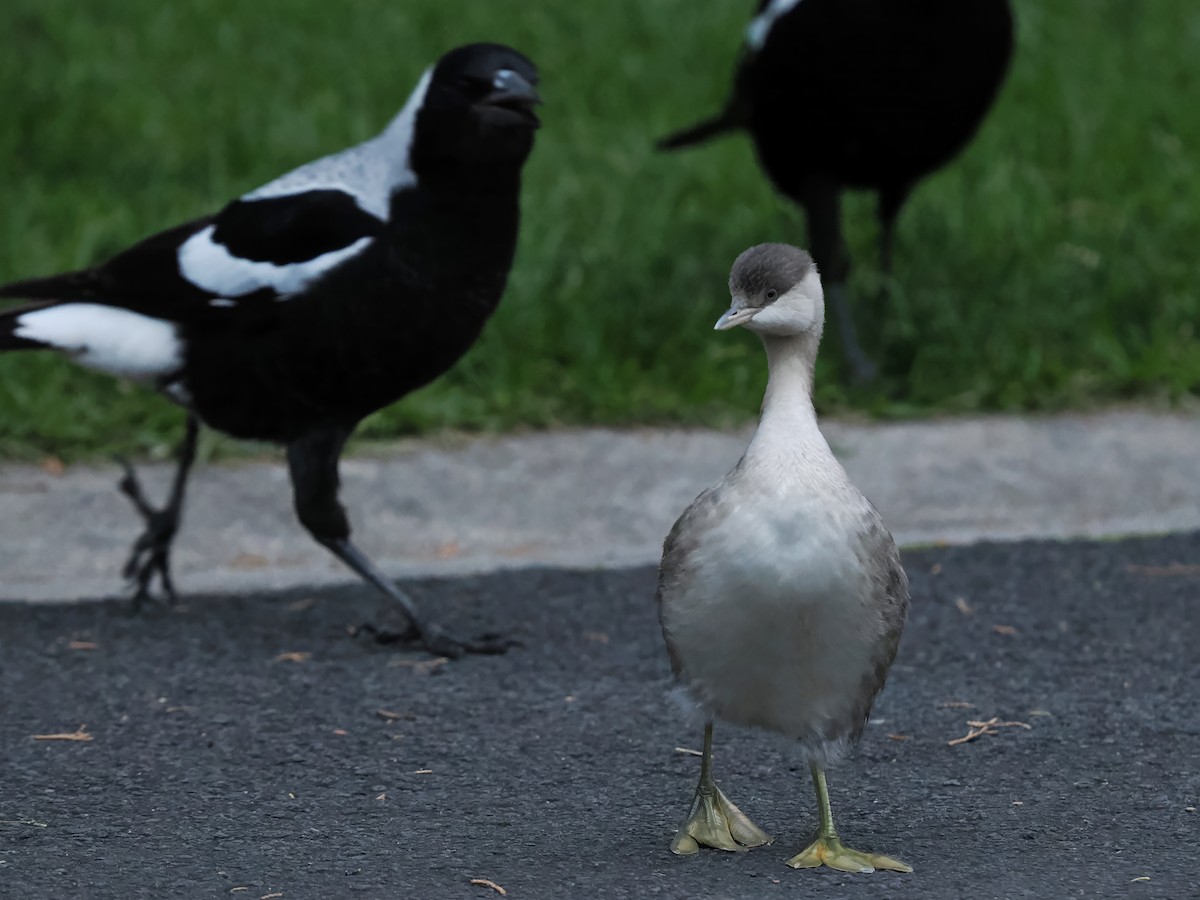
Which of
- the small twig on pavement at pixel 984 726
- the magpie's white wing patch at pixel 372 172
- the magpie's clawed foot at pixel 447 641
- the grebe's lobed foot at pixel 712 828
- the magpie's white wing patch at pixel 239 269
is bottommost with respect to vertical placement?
the magpie's clawed foot at pixel 447 641

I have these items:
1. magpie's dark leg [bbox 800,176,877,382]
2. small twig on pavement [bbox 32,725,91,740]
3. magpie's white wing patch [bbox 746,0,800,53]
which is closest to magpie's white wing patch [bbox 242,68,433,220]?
small twig on pavement [bbox 32,725,91,740]

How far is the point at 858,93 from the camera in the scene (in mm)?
6617

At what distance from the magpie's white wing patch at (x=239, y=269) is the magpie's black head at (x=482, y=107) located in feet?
1.05

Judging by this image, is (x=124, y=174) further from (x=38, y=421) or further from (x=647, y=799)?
(x=647, y=799)

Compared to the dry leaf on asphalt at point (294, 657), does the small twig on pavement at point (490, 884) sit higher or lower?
higher

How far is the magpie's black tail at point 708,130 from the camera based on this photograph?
7.64 metres

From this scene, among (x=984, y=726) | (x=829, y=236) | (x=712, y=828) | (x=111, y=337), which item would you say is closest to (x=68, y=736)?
(x=111, y=337)

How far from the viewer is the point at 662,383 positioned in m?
6.59

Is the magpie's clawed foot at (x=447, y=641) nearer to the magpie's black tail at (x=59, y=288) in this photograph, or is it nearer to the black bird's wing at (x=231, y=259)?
the black bird's wing at (x=231, y=259)

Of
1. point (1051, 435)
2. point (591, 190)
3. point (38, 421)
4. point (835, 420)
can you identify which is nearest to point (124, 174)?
point (591, 190)

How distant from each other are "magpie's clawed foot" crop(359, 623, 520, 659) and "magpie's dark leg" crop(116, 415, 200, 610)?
633mm

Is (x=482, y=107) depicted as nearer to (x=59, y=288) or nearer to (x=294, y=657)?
(x=59, y=288)

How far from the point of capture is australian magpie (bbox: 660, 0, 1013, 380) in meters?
6.55

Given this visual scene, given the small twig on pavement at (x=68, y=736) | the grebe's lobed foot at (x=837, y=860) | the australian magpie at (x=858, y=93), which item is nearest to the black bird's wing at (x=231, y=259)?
the small twig on pavement at (x=68, y=736)
